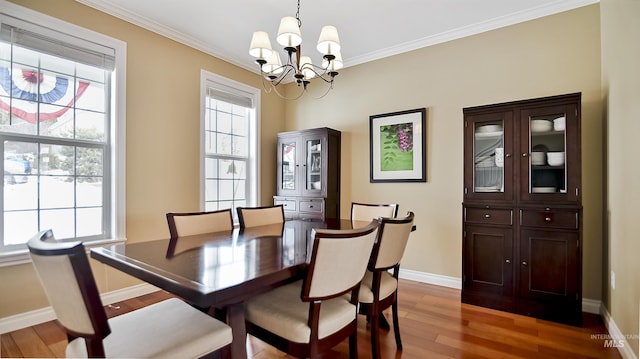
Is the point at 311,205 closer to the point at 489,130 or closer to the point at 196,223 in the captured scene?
the point at 196,223

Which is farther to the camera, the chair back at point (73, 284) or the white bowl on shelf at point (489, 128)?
the white bowl on shelf at point (489, 128)

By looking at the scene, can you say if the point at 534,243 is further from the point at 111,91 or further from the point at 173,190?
the point at 111,91

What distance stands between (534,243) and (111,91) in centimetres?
416

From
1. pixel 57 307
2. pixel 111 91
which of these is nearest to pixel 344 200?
pixel 111 91

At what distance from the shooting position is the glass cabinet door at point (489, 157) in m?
2.72

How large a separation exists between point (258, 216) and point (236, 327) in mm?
1525

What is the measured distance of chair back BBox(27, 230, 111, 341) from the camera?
95 cm

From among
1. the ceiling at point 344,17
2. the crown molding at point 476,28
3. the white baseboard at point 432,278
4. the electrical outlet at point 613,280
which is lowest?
the white baseboard at point 432,278

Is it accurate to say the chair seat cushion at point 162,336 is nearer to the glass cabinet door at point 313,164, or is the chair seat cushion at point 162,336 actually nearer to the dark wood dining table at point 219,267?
the dark wood dining table at point 219,267

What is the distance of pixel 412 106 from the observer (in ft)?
11.8

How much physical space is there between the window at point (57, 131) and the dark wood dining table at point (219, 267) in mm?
1462

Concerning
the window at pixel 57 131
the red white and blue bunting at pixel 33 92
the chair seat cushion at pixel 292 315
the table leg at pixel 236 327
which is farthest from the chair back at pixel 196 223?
the red white and blue bunting at pixel 33 92

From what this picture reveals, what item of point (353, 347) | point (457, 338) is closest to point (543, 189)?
point (457, 338)

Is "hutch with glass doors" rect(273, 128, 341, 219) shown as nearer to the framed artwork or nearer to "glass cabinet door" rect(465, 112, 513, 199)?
the framed artwork
